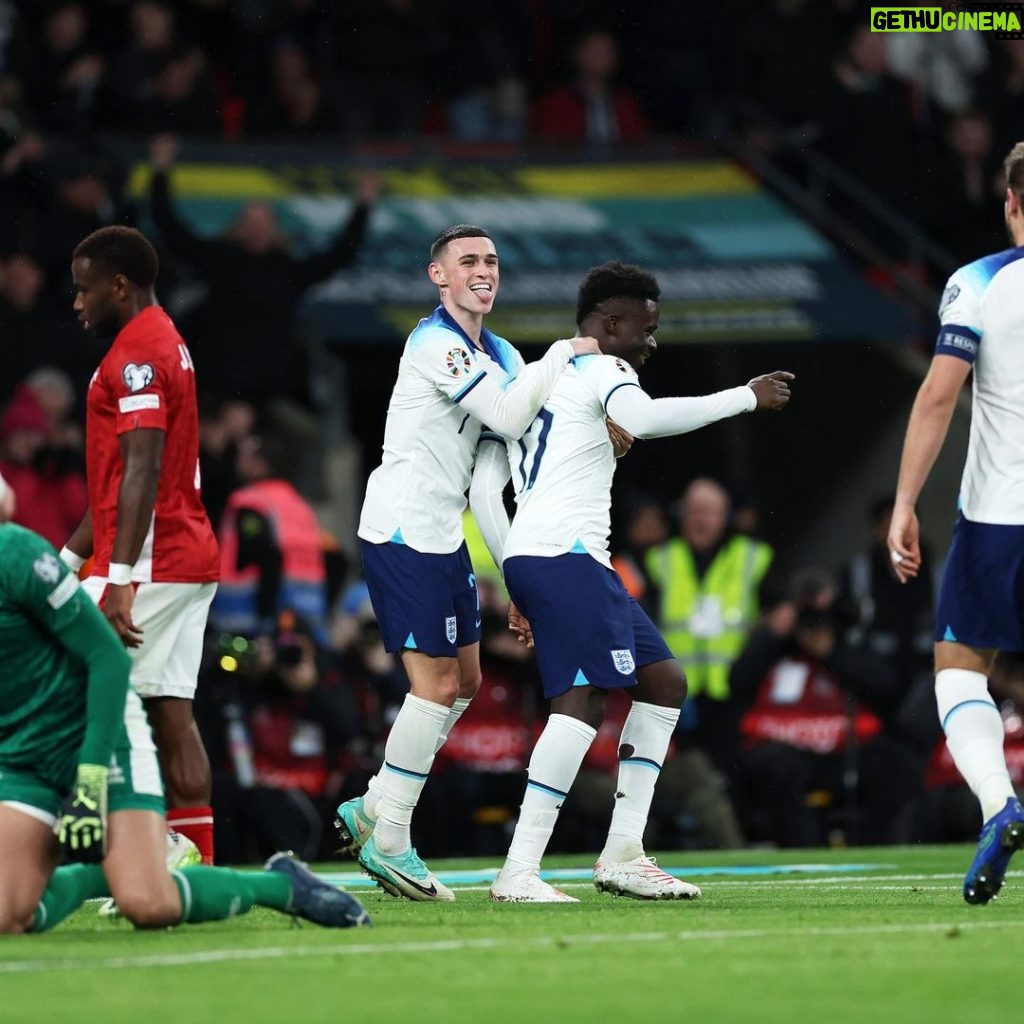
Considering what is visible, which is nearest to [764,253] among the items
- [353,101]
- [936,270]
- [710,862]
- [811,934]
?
[936,270]

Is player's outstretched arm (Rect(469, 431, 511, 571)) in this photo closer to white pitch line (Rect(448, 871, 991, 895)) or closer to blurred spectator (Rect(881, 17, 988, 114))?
white pitch line (Rect(448, 871, 991, 895))

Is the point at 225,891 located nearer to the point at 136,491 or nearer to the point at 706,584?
the point at 136,491

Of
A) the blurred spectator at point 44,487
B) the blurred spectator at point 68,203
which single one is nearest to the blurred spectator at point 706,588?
the blurred spectator at point 44,487

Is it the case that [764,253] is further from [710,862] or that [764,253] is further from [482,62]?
[710,862]

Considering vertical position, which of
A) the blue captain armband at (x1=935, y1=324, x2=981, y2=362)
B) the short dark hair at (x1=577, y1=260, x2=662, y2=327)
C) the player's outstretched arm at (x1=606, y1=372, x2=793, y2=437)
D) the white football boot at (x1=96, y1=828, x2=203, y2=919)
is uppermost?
the short dark hair at (x1=577, y1=260, x2=662, y2=327)

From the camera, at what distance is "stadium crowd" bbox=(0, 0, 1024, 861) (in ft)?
44.1

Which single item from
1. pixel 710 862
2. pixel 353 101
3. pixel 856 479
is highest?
pixel 353 101

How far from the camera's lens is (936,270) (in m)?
19.0

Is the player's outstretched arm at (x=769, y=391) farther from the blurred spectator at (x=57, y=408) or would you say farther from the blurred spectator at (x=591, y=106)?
the blurred spectator at (x=591, y=106)

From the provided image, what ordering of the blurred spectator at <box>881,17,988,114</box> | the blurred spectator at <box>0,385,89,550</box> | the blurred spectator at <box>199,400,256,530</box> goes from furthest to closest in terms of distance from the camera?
the blurred spectator at <box>881,17,988,114</box>
the blurred spectator at <box>199,400,256,530</box>
the blurred spectator at <box>0,385,89,550</box>

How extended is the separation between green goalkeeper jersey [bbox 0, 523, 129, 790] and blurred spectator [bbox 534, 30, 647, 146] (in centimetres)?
1267

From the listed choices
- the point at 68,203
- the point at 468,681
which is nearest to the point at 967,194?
the point at 68,203

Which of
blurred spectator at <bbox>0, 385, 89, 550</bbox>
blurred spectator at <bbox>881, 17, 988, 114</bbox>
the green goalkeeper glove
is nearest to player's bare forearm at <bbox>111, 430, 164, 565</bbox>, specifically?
the green goalkeeper glove

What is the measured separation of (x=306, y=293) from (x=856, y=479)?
4.98 metres
